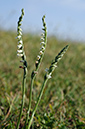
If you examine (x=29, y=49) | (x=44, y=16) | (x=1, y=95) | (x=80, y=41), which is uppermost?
(x=80, y=41)

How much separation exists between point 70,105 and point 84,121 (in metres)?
0.40

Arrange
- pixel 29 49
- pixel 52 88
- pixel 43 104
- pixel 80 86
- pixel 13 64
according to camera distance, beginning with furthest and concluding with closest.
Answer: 1. pixel 29 49
2. pixel 13 64
3. pixel 80 86
4. pixel 52 88
5. pixel 43 104

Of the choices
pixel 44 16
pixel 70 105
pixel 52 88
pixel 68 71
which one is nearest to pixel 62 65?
pixel 68 71

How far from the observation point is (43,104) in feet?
7.39

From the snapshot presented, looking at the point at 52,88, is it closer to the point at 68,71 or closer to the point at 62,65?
the point at 68,71

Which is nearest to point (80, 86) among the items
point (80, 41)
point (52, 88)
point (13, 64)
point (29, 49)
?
point (52, 88)

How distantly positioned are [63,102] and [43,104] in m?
0.25

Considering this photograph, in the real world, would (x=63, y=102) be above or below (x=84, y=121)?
above

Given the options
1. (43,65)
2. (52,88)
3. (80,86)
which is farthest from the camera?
(43,65)

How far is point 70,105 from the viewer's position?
2.30 m

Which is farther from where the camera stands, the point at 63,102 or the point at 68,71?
the point at 68,71

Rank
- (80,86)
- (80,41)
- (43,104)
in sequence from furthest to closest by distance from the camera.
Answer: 1. (80,41)
2. (80,86)
3. (43,104)

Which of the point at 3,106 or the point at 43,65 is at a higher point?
the point at 43,65

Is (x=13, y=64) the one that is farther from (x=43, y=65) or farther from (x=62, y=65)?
(x=62, y=65)
